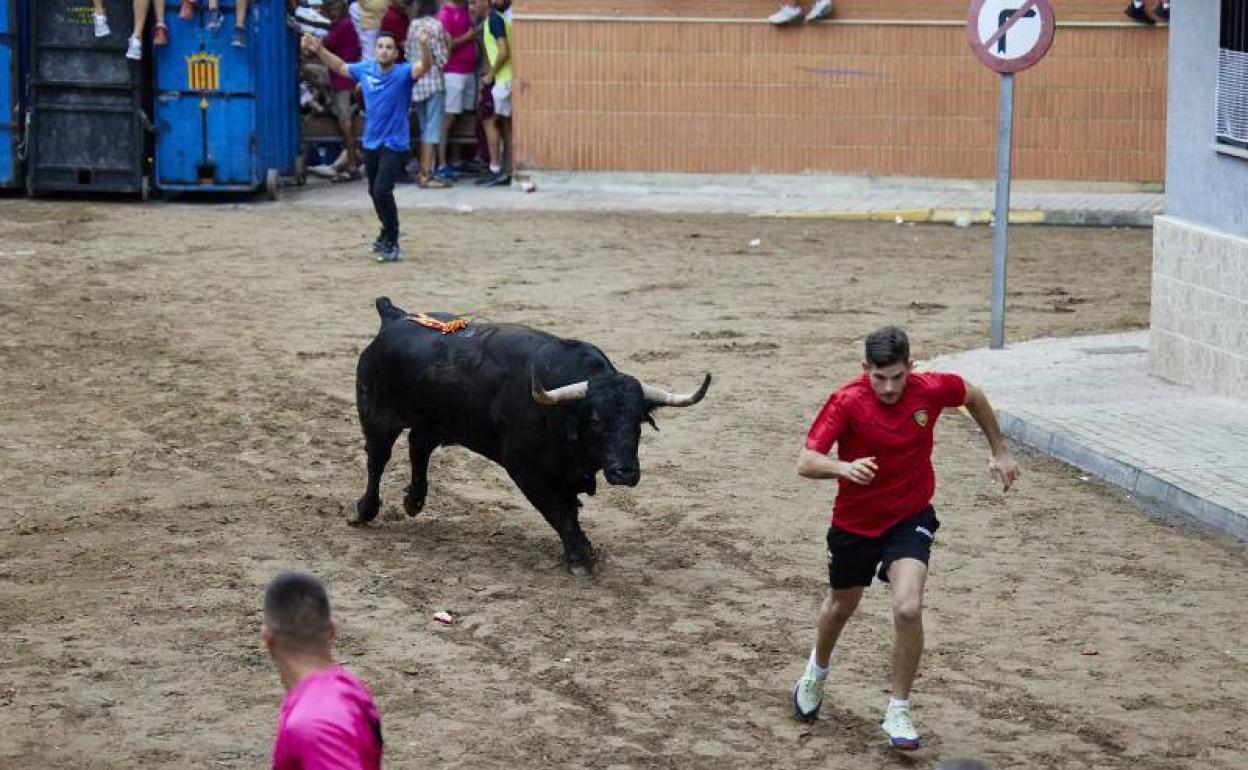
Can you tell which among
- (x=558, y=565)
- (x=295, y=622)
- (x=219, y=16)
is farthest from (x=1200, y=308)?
(x=219, y=16)

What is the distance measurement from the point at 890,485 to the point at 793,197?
1558 centimetres

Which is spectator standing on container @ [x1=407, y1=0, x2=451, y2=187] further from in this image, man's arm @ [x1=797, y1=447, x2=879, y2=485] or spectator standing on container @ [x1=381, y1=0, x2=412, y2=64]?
man's arm @ [x1=797, y1=447, x2=879, y2=485]

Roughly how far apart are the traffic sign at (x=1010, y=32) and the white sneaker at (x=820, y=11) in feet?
26.7

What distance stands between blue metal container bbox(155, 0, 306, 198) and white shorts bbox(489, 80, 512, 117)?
8.08 feet

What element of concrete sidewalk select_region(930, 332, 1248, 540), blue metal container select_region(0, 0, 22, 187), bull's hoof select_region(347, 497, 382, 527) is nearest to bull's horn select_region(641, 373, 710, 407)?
bull's hoof select_region(347, 497, 382, 527)

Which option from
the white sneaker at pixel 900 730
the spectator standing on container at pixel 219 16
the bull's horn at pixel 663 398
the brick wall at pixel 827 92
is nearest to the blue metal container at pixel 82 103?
the spectator standing on container at pixel 219 16

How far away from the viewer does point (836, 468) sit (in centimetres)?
715

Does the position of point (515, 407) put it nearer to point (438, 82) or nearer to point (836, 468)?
point (836, 468)

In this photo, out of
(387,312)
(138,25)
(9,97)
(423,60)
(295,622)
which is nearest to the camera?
(295,622)

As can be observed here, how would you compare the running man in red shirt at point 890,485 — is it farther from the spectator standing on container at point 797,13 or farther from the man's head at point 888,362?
the spectator standing on container at point 797,13

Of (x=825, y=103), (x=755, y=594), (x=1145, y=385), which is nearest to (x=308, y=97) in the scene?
(x=825, y=103)

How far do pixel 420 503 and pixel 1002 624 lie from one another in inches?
123

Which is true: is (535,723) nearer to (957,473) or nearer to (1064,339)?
(957,473)

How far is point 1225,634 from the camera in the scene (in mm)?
8688
